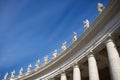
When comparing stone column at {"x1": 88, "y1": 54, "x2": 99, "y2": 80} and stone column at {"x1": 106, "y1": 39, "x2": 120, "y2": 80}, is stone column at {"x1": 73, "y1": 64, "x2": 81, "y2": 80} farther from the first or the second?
stone column at {"x1": 106, "y1": 39, "x2": 120, "y2": 80}

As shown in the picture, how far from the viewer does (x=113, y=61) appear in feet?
85.4

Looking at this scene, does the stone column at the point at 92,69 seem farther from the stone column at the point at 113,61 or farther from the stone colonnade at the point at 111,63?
the stone column at the point at 113,61

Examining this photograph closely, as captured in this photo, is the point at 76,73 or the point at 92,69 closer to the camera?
the point at 92,69

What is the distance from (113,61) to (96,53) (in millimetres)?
7400

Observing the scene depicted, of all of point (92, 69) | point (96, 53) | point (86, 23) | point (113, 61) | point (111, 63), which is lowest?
point (111, 63)

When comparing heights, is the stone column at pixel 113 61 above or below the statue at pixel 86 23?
below

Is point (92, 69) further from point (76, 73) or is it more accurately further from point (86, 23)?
point (86, 23)

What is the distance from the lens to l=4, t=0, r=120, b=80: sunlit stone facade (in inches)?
1108

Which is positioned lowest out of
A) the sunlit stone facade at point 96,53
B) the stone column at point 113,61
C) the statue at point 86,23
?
the stone column at point 113,61

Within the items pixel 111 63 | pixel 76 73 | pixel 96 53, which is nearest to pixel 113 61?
pixel 111 63

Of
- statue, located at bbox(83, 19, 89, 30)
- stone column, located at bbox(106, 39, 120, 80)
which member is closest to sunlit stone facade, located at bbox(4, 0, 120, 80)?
stone column, located at bbox(106, 39, 120, 80)

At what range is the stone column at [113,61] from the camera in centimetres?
2444

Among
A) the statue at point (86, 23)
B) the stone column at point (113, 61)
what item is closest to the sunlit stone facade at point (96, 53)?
the stone column at point (113, 61)

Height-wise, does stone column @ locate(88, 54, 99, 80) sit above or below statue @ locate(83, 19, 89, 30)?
below
